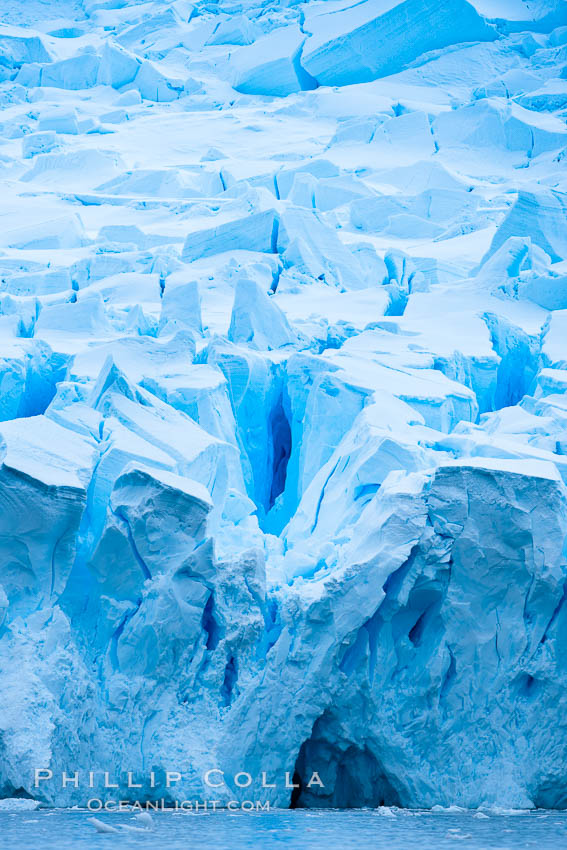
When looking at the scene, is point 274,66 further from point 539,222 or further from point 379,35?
point 539,222

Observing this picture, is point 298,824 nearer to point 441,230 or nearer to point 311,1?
point 441,230

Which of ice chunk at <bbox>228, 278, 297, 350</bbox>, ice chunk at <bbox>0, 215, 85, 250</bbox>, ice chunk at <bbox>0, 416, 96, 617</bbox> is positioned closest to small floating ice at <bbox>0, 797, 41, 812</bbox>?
ice chunk at <bbox>0, 416, 96, 617</bbox>

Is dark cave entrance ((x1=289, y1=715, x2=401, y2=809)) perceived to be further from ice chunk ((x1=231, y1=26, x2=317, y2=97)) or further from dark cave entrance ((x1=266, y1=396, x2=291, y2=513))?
ice chunk ((x1=231, y1=26, x2=317, y2=97))

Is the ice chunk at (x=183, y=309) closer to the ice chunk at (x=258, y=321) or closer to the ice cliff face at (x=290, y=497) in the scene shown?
the ice cliff face at (x=290, y=497)

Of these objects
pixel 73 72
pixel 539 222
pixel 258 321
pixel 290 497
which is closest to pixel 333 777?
pixel 290 497

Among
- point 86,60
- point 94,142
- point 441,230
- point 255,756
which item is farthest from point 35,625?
point 86,60
